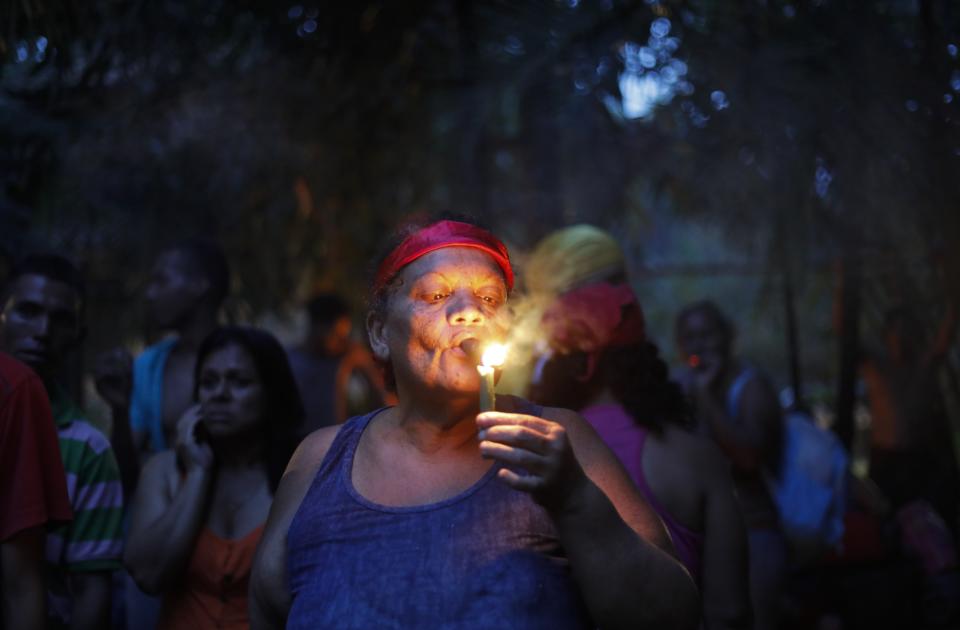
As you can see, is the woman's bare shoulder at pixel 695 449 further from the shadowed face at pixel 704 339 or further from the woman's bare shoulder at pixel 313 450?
the shadowed face at pixel 704 339

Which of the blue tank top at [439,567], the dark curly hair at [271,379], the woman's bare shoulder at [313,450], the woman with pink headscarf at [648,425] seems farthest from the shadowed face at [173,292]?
the blue tank top at [439,567]

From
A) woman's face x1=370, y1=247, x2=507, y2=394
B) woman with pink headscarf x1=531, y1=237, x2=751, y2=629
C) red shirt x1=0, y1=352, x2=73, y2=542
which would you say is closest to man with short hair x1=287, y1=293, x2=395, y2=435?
woman with pink headscarf x1=531, y1=237, x2=751, y2=629

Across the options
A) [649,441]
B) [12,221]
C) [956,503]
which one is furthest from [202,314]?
[956,503]

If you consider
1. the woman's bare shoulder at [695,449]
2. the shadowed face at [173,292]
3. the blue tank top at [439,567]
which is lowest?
the blue tank top at [439,567]

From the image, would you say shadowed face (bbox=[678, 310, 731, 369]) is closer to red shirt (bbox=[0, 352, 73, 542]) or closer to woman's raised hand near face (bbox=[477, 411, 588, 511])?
red shirt (bbox=[0, 352, 73, 542])

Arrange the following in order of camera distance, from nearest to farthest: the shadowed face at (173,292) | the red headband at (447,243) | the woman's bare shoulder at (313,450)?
the red headband at (447,243)
the woman's bare shoulder at (313,450)
the shadowed face at (173,292)

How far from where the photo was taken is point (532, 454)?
174 cm

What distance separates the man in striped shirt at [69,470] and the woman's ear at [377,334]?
1.23 m

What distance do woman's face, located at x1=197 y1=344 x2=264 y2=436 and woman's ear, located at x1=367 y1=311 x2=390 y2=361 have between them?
3.93 ft

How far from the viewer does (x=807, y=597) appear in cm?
519

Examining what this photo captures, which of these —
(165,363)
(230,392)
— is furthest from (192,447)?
(165,363)

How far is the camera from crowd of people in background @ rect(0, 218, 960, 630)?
6.43ft

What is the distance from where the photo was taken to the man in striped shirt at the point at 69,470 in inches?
120

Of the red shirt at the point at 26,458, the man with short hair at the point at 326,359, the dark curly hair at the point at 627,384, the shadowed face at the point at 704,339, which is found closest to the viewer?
the red shirt at the point at 26,458
